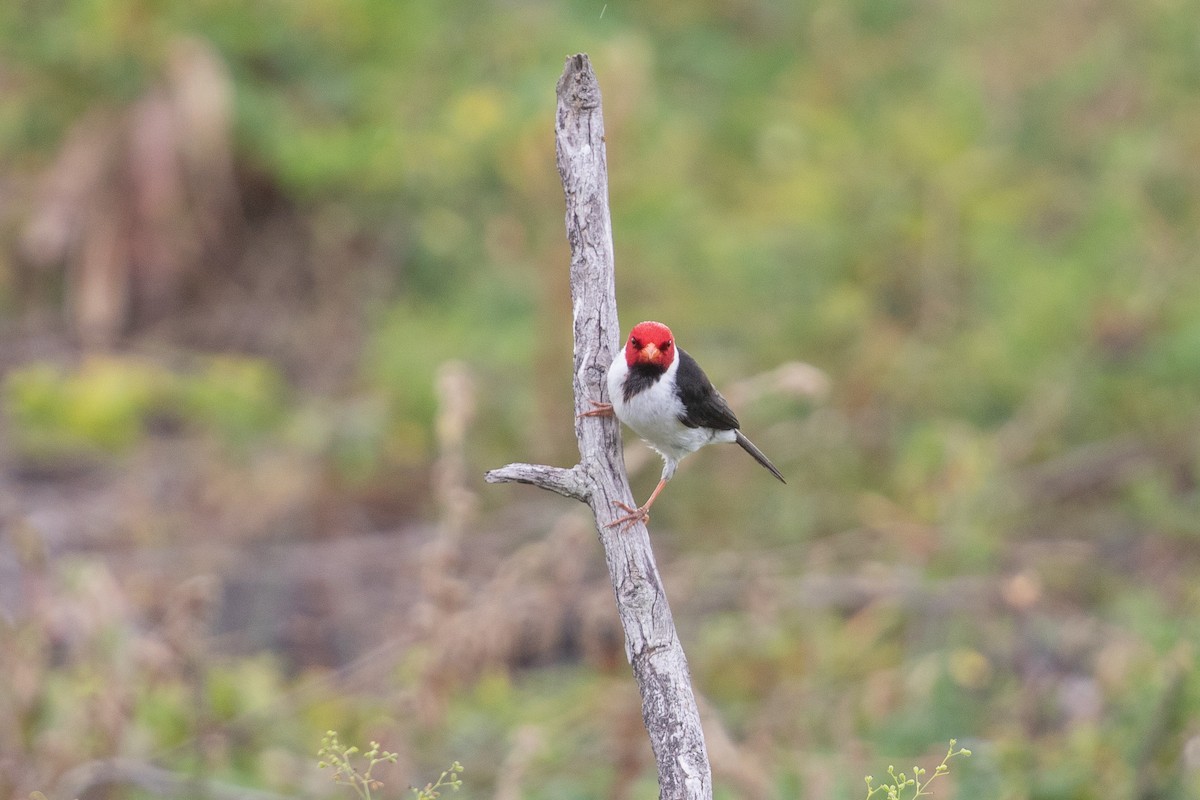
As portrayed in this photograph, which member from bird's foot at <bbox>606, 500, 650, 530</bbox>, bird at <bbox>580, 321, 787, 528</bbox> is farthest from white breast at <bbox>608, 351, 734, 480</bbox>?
bird's foot at <bbox>606, 500, 650, 530</bbox>

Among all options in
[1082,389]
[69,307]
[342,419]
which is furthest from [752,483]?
[69,307]

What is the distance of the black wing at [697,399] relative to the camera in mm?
3318

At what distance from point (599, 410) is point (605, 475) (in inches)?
8.1

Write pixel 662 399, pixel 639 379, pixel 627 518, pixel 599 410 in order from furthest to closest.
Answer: pixel 662 399 → pixel 639 379 → pixel 599 410 → pixel 627 518

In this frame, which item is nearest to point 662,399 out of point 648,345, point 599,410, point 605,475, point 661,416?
point 661,416

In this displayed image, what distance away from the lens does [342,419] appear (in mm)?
7520

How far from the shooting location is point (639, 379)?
3053 millimetres

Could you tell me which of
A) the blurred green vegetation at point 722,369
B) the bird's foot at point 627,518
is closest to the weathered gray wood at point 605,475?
the bird's foot at point 627,518

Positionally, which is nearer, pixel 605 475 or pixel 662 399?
pixel 605 475

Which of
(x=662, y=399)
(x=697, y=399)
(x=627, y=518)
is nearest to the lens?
(x=627, y=518)

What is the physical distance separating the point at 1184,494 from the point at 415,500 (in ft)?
14.0

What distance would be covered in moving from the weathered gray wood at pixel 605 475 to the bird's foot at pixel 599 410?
0.01 metres

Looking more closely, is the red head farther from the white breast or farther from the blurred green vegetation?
the blurred green vegetation

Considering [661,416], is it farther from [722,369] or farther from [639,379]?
[722,369]
